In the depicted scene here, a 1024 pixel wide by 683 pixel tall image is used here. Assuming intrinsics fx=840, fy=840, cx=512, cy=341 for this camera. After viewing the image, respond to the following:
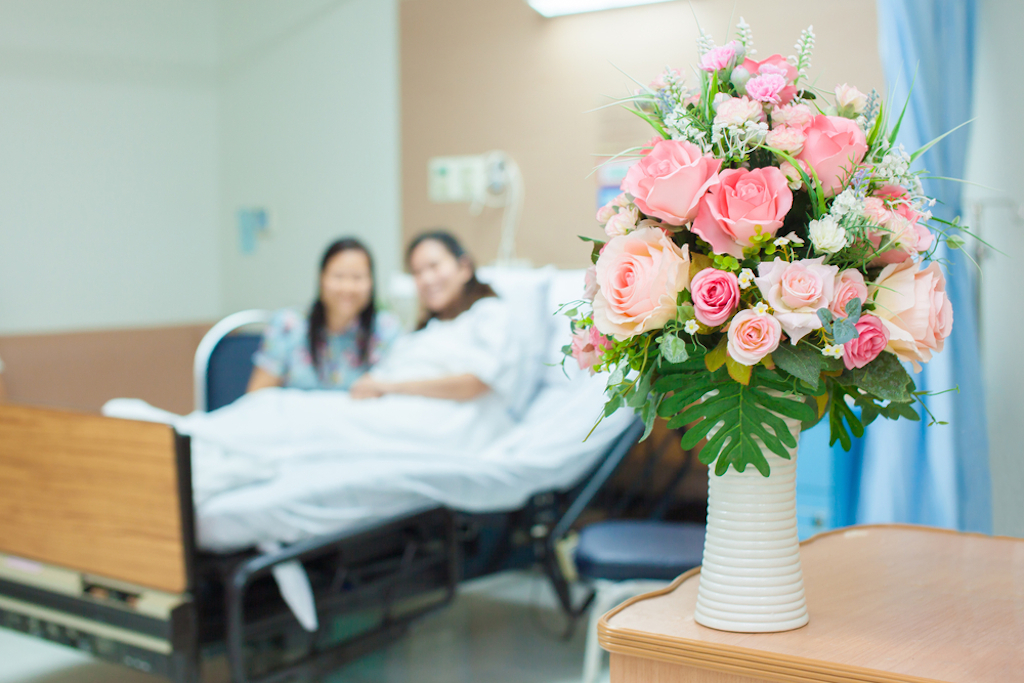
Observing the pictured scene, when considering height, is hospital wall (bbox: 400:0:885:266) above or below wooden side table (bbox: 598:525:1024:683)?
above

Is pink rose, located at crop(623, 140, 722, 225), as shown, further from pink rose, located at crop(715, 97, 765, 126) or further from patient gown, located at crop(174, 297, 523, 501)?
patient gown, located at crop(174, 297, 523, 501)

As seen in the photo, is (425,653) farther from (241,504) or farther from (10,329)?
(10,329)

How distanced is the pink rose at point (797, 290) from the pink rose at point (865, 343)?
0.13ft

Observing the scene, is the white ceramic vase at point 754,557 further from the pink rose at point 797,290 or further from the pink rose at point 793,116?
the pink rose at point 793,116

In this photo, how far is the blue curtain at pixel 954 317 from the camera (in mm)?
1437

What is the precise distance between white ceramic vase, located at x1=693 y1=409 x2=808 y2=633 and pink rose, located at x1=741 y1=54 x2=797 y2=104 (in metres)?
0.37

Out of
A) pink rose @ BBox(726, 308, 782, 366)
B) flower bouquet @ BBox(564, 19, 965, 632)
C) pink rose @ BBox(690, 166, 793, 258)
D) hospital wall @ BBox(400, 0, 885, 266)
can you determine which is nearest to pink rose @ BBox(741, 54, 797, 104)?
flower bouquet @ BBox(564, 19, 965, 632)

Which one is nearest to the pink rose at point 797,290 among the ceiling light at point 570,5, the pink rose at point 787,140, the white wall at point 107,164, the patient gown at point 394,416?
the pink rose at point 787,140

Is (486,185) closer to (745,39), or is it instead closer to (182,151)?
(182,151)

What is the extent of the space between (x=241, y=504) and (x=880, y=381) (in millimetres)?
1392

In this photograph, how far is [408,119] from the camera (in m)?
3.40

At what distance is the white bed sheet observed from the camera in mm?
1806

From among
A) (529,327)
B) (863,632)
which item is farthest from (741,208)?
(529,327)

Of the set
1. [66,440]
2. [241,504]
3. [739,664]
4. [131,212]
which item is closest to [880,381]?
[739,664]
